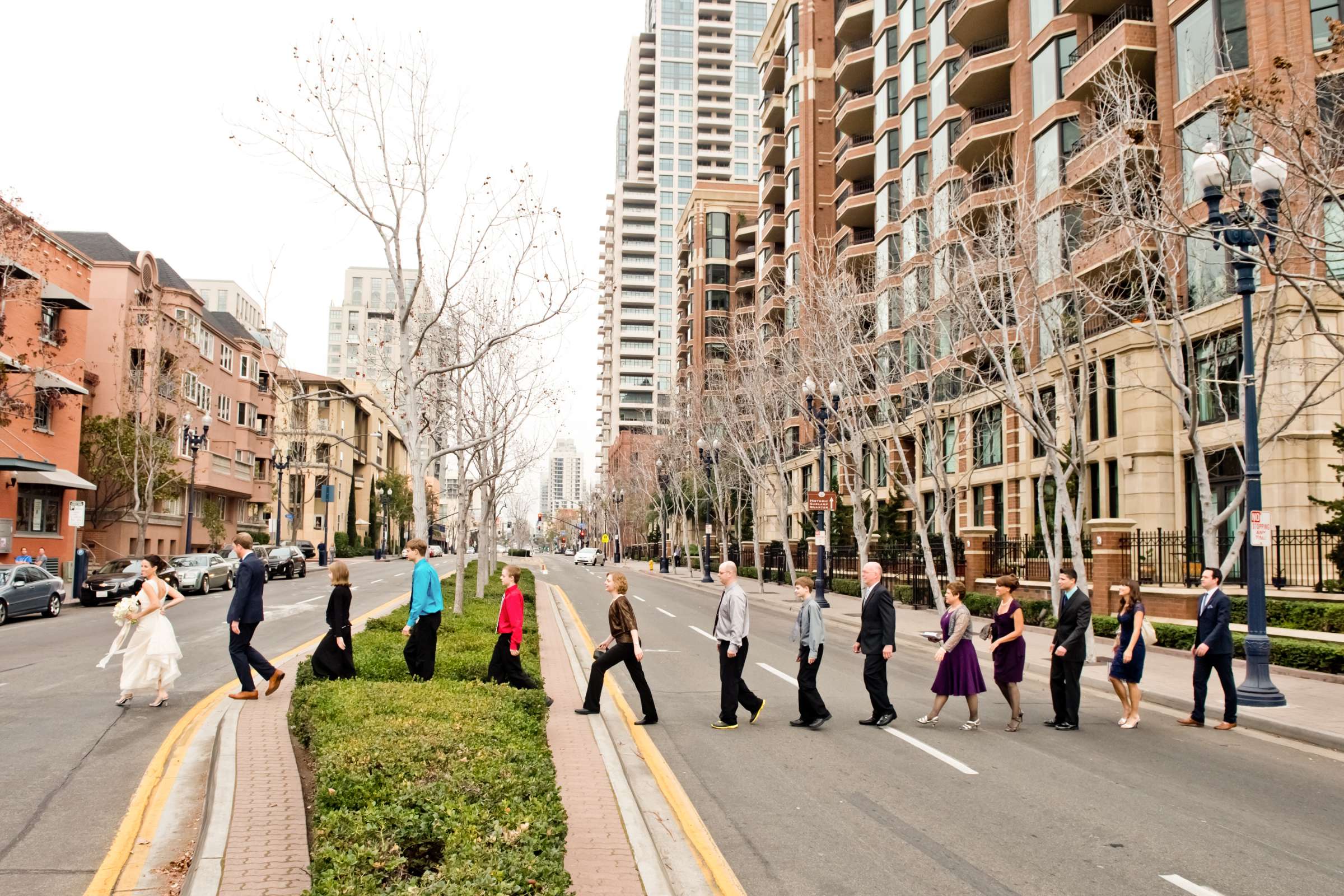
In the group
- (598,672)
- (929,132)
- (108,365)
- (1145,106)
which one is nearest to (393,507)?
(108,365)

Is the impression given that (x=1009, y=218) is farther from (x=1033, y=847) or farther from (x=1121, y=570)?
(x=1033, y=847)

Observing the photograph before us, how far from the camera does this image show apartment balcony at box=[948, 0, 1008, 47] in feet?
125

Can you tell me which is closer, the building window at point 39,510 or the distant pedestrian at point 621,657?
the distant pedestrian at point 621,657

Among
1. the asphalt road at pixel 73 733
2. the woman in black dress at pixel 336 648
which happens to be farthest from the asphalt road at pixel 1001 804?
the asphalt road at pixel 73 733

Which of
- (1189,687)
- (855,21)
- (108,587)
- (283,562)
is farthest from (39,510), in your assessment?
(855,21)

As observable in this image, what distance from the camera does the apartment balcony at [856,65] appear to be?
54.6 metres

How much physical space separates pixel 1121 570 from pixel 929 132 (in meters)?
27.4

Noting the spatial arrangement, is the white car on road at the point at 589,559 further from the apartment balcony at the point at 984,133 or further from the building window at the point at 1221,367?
the building window at the point at 1221,367

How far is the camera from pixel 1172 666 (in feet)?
55.7

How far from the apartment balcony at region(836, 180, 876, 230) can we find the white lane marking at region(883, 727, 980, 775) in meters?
44.4

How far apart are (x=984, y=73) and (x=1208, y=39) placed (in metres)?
13.5

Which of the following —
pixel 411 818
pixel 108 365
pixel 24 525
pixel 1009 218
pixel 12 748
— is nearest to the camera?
pixel 411 818

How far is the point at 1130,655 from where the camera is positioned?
1126 centimetres

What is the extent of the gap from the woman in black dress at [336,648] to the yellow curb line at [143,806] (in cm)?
146
